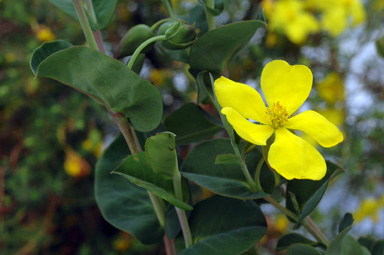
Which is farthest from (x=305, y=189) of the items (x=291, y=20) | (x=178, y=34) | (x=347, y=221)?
(x=291, y=20)

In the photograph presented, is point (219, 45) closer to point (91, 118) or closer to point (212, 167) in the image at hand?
point (212, 167)

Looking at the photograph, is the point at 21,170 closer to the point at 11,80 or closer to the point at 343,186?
the point at 11,80

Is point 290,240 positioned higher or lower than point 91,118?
higher

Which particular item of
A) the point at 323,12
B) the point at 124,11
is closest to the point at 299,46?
the point at 323,12

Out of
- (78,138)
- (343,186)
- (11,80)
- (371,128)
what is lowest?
(343,186)

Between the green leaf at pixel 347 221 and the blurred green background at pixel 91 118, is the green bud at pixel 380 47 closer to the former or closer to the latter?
the green leaf at pixel 347 221

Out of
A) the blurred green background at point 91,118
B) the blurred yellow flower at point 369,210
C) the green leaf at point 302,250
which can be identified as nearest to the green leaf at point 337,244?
the green leaf at point 302,250
